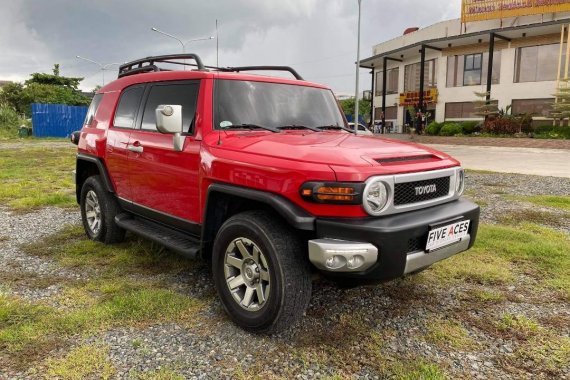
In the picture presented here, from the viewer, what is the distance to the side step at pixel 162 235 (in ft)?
12.0

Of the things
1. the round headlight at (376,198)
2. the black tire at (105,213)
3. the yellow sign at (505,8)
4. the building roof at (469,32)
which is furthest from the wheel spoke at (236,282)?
the yellow sign at (505,8)

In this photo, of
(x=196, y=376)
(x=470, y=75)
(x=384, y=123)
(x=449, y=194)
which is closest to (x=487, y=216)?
(x=449, y=194)

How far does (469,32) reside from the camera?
31.0 m

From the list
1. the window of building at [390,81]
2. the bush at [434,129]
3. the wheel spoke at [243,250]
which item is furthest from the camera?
the window of building at [390,81]

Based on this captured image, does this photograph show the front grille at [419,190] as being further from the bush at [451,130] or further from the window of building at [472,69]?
the window of building at [472,69]

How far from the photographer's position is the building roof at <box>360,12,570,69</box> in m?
26.5

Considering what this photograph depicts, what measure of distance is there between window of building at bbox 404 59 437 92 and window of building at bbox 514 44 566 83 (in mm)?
6329

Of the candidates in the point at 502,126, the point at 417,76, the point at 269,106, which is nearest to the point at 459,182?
the point at 269,106

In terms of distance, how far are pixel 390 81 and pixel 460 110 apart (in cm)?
921

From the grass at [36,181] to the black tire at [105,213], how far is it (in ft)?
8.84

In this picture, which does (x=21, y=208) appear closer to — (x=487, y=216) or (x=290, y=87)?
(x=290, y=87)

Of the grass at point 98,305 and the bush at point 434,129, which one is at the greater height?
the bush at point 434,129

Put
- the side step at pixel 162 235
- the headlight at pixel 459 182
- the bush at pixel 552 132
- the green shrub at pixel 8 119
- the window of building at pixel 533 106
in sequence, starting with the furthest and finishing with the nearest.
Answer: the green shrub at pixel 8 119
the window of building at pixel 533 106
the bush at pixel 552 132
the side step at pixel 162 235
the headlight at pixel 459 182

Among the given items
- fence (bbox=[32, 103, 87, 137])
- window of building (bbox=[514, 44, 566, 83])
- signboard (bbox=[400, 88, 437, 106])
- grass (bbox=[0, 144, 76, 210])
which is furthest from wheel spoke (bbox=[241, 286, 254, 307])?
signboard (bbox=[400, 88, 437, 106])
